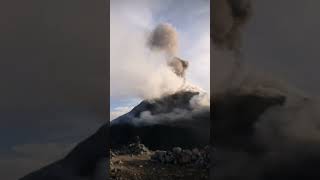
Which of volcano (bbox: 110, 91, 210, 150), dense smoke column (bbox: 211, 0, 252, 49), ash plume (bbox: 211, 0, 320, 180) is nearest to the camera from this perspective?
ash plume (bbox: 211, 0, 320, 180)

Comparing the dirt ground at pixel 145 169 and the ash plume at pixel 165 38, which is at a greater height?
the ash plume at pixel 165 38

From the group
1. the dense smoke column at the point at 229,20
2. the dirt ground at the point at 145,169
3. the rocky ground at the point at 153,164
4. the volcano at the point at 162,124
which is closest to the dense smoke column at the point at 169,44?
the volcano at the point at 162,124

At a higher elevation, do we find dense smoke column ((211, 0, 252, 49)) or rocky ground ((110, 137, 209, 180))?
dense smoke column ((211, 0, 252, 49))

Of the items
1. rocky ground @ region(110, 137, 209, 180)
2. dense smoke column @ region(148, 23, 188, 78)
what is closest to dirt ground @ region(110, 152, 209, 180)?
rocky ground @ region(110, 137, 209, 180)

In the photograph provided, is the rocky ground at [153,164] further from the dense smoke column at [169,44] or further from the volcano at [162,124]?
the dense smoke column at [169,44]

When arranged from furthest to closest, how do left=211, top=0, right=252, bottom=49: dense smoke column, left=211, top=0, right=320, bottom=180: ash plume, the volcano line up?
the volcano
left=211, top=0, right=252, bottom=49: dense smoke column
left=211, top=0, right=320, bottom=180: ash plume

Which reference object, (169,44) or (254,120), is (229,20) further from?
(254,120)

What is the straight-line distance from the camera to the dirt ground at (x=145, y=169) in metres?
4.38

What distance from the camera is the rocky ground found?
4.38 meters

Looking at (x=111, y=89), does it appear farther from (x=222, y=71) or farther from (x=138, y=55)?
(x=222, y=71)

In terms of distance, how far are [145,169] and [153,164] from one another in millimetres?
85

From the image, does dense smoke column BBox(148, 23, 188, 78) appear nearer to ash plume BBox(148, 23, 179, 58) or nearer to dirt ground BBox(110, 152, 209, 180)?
ash plume BBox(148, 23, 179, 58)

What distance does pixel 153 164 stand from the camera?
4.39 m

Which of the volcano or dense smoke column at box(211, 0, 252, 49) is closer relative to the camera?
dense smoke column at box(211, 0, 252, 49)
